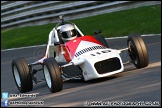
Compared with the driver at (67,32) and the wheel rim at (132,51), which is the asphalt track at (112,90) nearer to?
the wheel rim at (132,51)

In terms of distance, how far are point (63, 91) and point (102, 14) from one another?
55.1 feet

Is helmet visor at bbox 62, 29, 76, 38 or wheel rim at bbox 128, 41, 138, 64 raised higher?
helmet visor at bbox 62, 29, 76, 38

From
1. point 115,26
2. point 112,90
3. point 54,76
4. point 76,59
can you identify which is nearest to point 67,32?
point 76,59

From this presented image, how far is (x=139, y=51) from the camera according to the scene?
920 cm

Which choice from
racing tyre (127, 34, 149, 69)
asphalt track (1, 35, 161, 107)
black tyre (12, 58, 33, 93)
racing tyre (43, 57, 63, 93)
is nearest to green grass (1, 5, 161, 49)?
asphalt track (1, 35, 161, 107)

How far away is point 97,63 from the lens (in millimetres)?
8609

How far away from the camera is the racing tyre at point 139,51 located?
9211 millimetres

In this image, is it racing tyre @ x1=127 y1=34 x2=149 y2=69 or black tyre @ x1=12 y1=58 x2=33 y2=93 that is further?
black tyre @ x1=12 y1=58 x2=33 y2=93

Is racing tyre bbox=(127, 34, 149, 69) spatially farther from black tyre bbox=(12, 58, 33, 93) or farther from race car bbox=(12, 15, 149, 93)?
black tyre bbox=(12, 58, 33, 93)

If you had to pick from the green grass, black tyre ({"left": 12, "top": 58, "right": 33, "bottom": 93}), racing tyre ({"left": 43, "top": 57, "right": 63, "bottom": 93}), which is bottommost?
the green grass

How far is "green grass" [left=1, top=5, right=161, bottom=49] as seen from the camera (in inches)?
716

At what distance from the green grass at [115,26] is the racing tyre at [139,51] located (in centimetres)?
738

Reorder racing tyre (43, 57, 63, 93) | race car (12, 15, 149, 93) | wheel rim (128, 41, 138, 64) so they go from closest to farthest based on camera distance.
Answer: racing tyre (43, 57, 63, 93)
race car (12, 15, 149, 93)
wheel rim (128, 41, 138, 64)

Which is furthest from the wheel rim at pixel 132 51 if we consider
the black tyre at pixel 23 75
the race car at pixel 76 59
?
the black tyre at pixel 23 75
